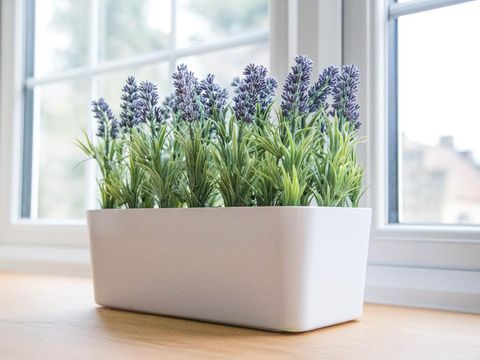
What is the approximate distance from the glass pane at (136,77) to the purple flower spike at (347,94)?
63 cm

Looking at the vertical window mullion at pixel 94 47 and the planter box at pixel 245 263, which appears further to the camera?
the vertical window mullion at pixel 94 47

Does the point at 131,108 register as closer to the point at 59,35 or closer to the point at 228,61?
the point at 228,61

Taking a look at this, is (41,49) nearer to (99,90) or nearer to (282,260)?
(99,90)

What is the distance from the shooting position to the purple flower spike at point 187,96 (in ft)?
2.55

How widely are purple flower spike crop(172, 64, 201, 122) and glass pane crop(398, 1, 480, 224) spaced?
40 centimetres

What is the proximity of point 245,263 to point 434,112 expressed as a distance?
466 mm

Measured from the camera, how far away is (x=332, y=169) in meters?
0.73

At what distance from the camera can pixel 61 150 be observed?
1679 mm

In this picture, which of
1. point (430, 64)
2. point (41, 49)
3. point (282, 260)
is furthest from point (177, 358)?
point (41, 49)

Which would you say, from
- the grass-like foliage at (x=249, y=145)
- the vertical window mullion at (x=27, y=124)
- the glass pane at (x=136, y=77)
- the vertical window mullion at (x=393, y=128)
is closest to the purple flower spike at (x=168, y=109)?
the grass-like foliage at (x=249, y=145)

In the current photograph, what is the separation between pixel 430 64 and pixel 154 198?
48cm

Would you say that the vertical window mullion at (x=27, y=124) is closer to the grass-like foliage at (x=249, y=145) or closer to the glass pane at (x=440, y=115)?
the grass-like foliage at (x=249, y=145)

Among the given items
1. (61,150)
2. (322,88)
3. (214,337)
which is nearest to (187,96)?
(322,88)

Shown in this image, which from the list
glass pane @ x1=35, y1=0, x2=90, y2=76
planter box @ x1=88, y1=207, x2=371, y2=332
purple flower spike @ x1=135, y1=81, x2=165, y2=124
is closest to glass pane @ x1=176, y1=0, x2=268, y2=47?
glass pane @ x1=35, y1=0, x2=90, y2=76
